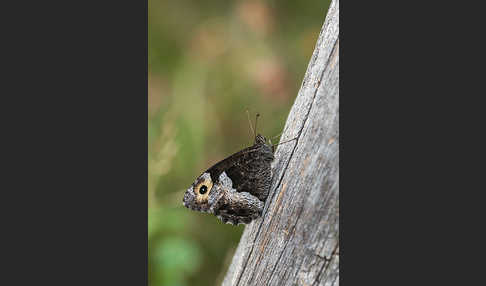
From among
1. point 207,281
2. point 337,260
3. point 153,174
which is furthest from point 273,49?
point 337,260

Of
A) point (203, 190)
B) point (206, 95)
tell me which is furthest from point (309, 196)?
point (206, 95)

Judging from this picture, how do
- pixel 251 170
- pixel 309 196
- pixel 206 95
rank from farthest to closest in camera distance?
pixel 206 95 < pixel 251 170 < pixel 309 196

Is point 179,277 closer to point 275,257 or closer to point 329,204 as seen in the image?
point 275,257

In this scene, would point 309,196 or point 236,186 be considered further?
point 236,186

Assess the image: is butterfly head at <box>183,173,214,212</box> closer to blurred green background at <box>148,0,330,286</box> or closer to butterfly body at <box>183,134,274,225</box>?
butterfly body at <box>183,134,274,225</box>

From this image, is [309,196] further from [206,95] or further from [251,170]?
[206,95]

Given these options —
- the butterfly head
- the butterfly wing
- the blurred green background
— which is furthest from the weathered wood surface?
the blurred green background
